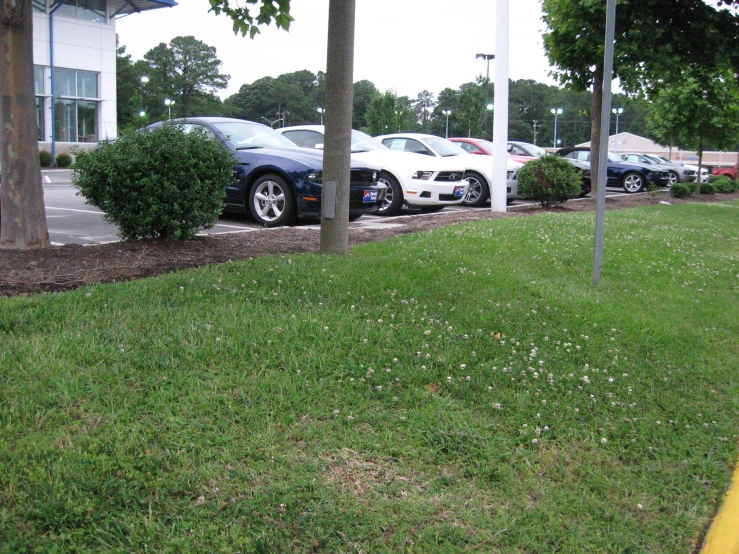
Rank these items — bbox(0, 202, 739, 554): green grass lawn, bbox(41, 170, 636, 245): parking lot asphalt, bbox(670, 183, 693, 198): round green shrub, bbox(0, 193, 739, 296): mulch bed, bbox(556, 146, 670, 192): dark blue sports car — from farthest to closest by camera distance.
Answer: bbox(556, 146, 670, 192): dark blue sports car < bbox(670, 183, 693, 198): round green shrub < bbox(41, 170, 636, 245): parking lot asphalt < bbox(0, 193, 739, 296): mulch bed < bbox(0, 202, 739, 554): green grass lawn

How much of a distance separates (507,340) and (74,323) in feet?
9.35

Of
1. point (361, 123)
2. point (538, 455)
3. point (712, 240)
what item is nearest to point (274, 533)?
point (538, 455)

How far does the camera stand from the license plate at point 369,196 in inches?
434

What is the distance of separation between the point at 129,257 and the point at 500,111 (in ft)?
32.3

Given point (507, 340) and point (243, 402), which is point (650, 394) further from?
point (243, 402)

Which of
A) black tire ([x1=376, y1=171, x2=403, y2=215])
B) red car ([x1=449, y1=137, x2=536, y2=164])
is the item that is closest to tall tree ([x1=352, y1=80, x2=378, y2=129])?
red car ([x1=449, y1=137, x2=536, y2=164])

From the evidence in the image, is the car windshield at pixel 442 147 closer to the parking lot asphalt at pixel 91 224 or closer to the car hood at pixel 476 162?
the car hood at pixel 476 162

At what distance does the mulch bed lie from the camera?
5.95m

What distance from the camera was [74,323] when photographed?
4625mm

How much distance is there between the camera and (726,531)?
3387 mm

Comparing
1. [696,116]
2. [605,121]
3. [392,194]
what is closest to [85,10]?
[696,116]

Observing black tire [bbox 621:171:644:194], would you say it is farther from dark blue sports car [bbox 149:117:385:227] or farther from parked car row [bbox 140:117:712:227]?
dark blue sports car [bbox 149:117:385:227]

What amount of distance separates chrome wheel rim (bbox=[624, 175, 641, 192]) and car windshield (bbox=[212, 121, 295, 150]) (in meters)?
18.6

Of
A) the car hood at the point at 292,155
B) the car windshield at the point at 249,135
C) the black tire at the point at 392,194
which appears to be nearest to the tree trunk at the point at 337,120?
the car hood at the point at 292,155
